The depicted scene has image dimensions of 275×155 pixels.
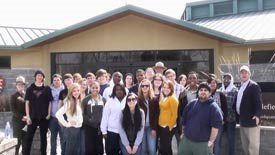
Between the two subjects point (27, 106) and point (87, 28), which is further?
point (87, 28)

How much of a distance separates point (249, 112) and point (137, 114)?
211 cm

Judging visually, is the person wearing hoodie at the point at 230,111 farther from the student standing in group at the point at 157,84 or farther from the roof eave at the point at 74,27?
the roof eave at the point at 74,27

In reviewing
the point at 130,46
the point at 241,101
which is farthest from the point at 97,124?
the point at 130,46

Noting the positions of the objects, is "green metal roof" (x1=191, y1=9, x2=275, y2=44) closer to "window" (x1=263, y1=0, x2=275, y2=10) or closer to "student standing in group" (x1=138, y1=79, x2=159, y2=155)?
"window" (x1=263, y1=0, x2=275, y2=10)

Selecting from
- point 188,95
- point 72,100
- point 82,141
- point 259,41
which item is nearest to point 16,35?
point 259,41

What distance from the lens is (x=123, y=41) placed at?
1594 centimetres

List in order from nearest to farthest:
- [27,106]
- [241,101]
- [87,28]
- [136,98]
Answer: [136,98] → [241,101] → [27,106] → [87,28]

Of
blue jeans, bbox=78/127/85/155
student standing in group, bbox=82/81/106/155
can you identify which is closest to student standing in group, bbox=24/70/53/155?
blue jeans, bbox=78/127/85/155

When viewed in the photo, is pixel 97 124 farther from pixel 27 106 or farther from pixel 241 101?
pixel 241 101

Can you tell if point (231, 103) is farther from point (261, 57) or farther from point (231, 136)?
point (261, 57)

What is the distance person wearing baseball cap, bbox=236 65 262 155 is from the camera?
7352 mm

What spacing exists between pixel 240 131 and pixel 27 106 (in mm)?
4236

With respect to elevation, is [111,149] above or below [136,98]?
below

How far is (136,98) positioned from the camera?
23.0 ft
